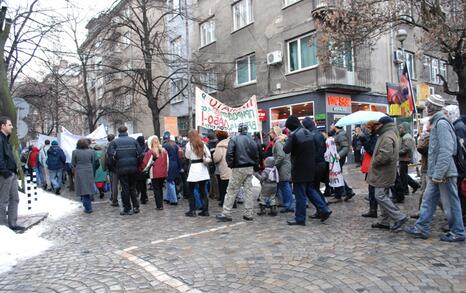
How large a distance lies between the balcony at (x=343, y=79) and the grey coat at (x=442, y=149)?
43.0 ft

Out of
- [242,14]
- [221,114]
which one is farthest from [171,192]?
[242,14]

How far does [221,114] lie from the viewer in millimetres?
10961

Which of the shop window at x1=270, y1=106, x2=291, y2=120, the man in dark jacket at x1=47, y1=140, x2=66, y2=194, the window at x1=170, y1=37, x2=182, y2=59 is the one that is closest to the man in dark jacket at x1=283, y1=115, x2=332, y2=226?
the man in dark jacket at x1=47, y1=140, x2=66, y2=194

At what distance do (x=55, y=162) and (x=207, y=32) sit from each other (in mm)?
16759

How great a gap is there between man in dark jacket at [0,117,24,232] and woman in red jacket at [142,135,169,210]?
3.04m

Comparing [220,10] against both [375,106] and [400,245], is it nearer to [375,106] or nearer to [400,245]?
[375,106]

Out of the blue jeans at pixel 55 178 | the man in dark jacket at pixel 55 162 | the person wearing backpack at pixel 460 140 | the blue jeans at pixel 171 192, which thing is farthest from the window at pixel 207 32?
the person wearing backpack at pixel 460 140

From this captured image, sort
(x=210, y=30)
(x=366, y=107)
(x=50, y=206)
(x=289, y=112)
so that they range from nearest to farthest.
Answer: (x=50, y=206), (x=289, y=112), (x=366, y=107), (x=210, y=30)

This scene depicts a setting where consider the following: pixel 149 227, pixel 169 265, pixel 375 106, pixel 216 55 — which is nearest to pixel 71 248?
pixel 149 227

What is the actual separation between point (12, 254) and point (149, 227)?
2.33m

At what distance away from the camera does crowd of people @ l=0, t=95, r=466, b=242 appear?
5.83 meters

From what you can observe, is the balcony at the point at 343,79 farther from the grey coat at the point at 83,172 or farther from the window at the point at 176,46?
the window at the point at 176,46

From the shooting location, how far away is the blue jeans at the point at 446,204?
567 cm

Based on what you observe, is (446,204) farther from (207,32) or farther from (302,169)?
(207,32)
